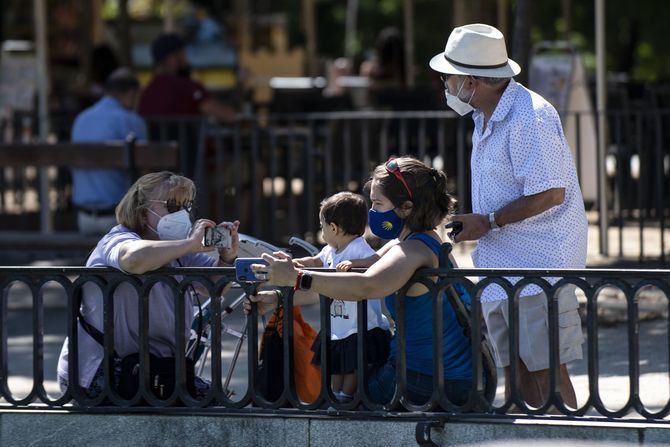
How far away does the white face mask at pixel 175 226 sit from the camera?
565cm

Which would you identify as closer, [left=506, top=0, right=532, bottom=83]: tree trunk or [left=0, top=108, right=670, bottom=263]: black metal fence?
[left=506, top=0, right=532, bottom=83]: tree trunk

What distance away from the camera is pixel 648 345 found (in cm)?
812

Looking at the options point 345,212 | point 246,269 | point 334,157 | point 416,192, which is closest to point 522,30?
point 334,157

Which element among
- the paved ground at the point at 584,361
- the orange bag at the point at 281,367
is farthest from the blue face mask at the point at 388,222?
the paved ground at the point at 584,361

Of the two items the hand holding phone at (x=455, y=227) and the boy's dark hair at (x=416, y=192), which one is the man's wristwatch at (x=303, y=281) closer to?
the boy's dark hair at (x=416, y=192)

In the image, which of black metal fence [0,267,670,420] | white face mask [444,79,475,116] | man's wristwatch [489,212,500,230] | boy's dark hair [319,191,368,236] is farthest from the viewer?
boy's dark hair [319,191,368,236]

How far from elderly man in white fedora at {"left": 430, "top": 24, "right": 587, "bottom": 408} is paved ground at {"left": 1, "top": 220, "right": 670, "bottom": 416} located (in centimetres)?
129

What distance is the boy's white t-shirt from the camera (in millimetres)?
5609

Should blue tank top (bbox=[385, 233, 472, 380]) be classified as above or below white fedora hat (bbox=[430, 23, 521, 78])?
below

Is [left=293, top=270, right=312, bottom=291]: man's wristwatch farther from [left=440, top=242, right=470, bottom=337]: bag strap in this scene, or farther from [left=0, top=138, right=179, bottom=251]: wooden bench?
[left=0, top=138, right=179, bottom=251]: wooden bench

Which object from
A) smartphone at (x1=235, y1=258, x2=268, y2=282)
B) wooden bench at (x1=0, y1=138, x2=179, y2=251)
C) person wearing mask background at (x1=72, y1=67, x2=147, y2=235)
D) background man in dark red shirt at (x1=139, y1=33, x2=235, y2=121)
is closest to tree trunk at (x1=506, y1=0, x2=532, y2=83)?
background man in dark red shirt at (x1=139, y1=33, x2=235, y2=121)

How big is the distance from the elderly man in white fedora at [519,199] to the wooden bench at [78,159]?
4681mm

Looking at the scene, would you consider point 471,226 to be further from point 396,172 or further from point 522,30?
point 522,30

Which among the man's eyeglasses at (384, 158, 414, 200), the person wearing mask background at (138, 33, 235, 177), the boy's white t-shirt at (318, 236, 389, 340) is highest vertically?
the person wearing mask background at (138, 33, 235, 177)
